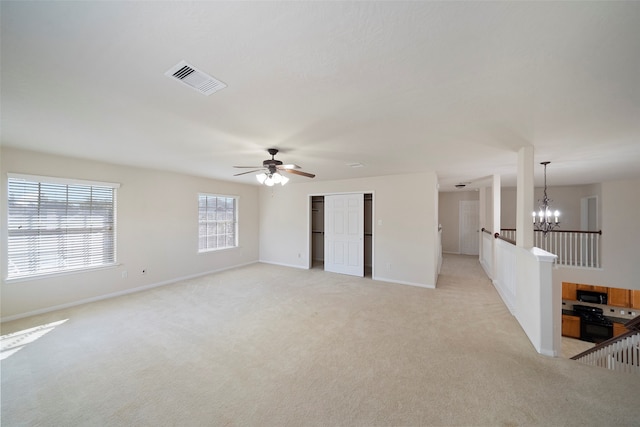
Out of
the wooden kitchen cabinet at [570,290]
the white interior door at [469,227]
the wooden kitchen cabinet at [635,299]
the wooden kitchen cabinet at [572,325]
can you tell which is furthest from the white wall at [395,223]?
the wooden kitchen cabinet at [635,299]

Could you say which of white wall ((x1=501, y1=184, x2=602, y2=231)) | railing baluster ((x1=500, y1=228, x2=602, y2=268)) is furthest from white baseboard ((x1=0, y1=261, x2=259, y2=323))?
white wall ((x1=501, y1=184, x2=602, y2=231))

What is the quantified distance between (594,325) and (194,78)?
33.5 ft

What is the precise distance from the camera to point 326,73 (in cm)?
152

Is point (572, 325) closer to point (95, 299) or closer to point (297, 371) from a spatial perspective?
point (297, 371)

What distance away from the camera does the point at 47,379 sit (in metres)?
2.11

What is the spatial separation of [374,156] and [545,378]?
10.2 feet

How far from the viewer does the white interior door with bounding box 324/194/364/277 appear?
227 inches

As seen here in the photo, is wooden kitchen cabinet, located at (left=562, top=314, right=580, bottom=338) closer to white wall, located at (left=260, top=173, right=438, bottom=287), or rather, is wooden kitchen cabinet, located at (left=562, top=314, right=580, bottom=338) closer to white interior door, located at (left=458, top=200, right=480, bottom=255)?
white interior door, located at (left=458, top=200, right=480, bottom=255)

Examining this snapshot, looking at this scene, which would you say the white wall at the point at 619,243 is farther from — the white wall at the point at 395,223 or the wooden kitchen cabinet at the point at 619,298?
the white wall at the point at 395,223

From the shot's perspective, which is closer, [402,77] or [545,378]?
[402,77]

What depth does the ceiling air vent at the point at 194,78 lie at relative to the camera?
4.85 feet

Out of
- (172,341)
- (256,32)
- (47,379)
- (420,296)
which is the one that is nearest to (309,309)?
(172,341)

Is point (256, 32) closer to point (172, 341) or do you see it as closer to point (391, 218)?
point (172, 341)

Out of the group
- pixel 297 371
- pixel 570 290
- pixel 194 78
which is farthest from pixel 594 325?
pixel 194 78
